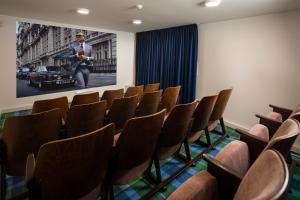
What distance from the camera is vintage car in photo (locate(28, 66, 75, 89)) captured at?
4657 mm

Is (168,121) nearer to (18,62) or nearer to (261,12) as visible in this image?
(261,12)

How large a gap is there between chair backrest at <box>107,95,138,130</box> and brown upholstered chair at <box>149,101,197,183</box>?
0.80 meters

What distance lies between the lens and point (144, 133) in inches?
56.5

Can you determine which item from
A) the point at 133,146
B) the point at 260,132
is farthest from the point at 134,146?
the point at 260,132

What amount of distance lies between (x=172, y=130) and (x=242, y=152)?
588mm

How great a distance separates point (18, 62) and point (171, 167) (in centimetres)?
411

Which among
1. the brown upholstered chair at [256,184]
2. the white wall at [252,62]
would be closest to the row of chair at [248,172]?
the brown upholstered chair at [256,184]

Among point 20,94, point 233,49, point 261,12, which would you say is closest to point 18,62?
point 20,94

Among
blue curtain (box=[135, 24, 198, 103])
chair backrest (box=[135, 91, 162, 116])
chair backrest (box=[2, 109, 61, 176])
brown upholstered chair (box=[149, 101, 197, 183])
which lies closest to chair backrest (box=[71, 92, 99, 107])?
chair backrest (box=[135, 91, 162, 116])

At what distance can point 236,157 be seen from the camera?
53.6 inches

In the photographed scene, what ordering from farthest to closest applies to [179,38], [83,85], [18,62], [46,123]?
[83,85]
[179,38]
[18,62]
[46,123]

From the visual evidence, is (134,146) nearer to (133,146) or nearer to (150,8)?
(133,146)

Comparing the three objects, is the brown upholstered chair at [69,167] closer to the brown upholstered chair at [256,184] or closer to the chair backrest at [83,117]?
the brown upholstered chair at [256,184]

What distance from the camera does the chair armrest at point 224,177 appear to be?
3.56 ft
